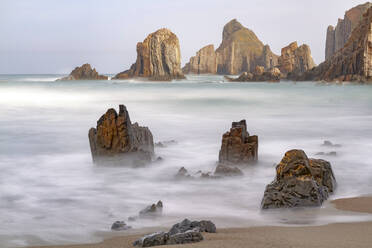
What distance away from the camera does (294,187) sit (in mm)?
5422

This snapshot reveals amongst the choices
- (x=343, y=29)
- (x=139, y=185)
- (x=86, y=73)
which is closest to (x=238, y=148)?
(x=139, y=185)

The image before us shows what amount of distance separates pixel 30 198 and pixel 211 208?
8.60ft

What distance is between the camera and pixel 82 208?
5.84 metres

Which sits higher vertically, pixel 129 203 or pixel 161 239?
pixel 161 239

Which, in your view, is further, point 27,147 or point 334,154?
point 27,147

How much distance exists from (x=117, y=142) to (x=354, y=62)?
73.5 meters

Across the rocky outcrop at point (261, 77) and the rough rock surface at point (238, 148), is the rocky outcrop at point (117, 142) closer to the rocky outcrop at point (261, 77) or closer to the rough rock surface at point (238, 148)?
the rough rock surface at point (238, 148)

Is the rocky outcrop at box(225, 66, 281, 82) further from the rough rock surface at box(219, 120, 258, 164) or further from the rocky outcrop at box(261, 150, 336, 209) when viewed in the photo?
the rocky outcrop at box(261, 150, 336, 209)

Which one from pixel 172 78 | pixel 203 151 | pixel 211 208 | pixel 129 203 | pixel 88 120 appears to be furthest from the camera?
pixel 172 78

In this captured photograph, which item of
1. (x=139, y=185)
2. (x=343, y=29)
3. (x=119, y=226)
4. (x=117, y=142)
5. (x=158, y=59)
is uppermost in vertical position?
(x=343, y=29)

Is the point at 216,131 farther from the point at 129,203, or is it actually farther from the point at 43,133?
the point at 129,203

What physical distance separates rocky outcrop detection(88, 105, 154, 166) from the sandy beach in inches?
149

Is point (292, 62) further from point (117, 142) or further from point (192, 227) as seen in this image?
point (192, 227)

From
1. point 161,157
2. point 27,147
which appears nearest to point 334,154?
point 161,157
